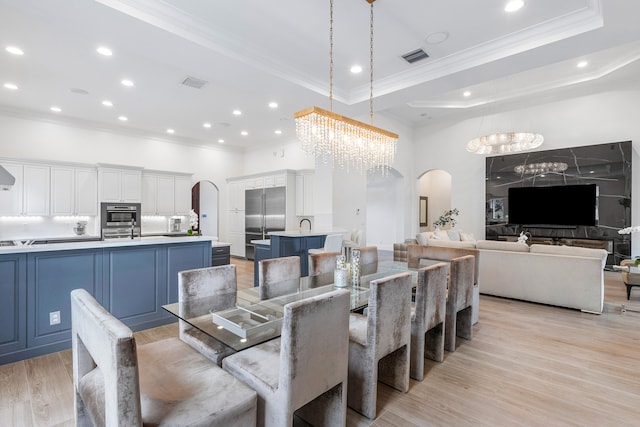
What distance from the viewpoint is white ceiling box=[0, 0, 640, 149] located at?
3.03 meters

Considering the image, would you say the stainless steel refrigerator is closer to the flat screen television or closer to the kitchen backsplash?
the kitchen backsplash

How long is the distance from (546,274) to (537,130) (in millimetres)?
4976

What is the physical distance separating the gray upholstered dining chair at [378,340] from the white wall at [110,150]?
705 cm

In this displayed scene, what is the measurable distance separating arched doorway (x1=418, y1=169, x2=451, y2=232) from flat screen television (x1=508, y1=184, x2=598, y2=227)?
3.59 m

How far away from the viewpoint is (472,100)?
26.7ft

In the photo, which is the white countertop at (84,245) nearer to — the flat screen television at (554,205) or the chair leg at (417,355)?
the chair leg at (417,355)

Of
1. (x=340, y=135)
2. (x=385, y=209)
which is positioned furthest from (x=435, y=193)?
(x=340, y=135)

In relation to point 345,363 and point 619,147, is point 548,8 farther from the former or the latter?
point 619,147

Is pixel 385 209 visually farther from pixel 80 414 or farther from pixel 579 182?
pixel 80 414

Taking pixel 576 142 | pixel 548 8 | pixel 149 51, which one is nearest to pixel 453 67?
pixel 548 8

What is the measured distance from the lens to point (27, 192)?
5867mm

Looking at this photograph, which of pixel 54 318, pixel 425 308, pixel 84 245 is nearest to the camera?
pixel 425 308

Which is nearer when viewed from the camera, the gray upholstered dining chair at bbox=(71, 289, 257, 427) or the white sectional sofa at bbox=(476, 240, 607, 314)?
the gray upholstered dining chair at bbox=(71, 289, 257, 427)

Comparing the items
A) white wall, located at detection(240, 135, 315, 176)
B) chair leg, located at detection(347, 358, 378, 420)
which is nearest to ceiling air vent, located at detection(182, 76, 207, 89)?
white wall, located at detection(240, 135, 315, 176)
